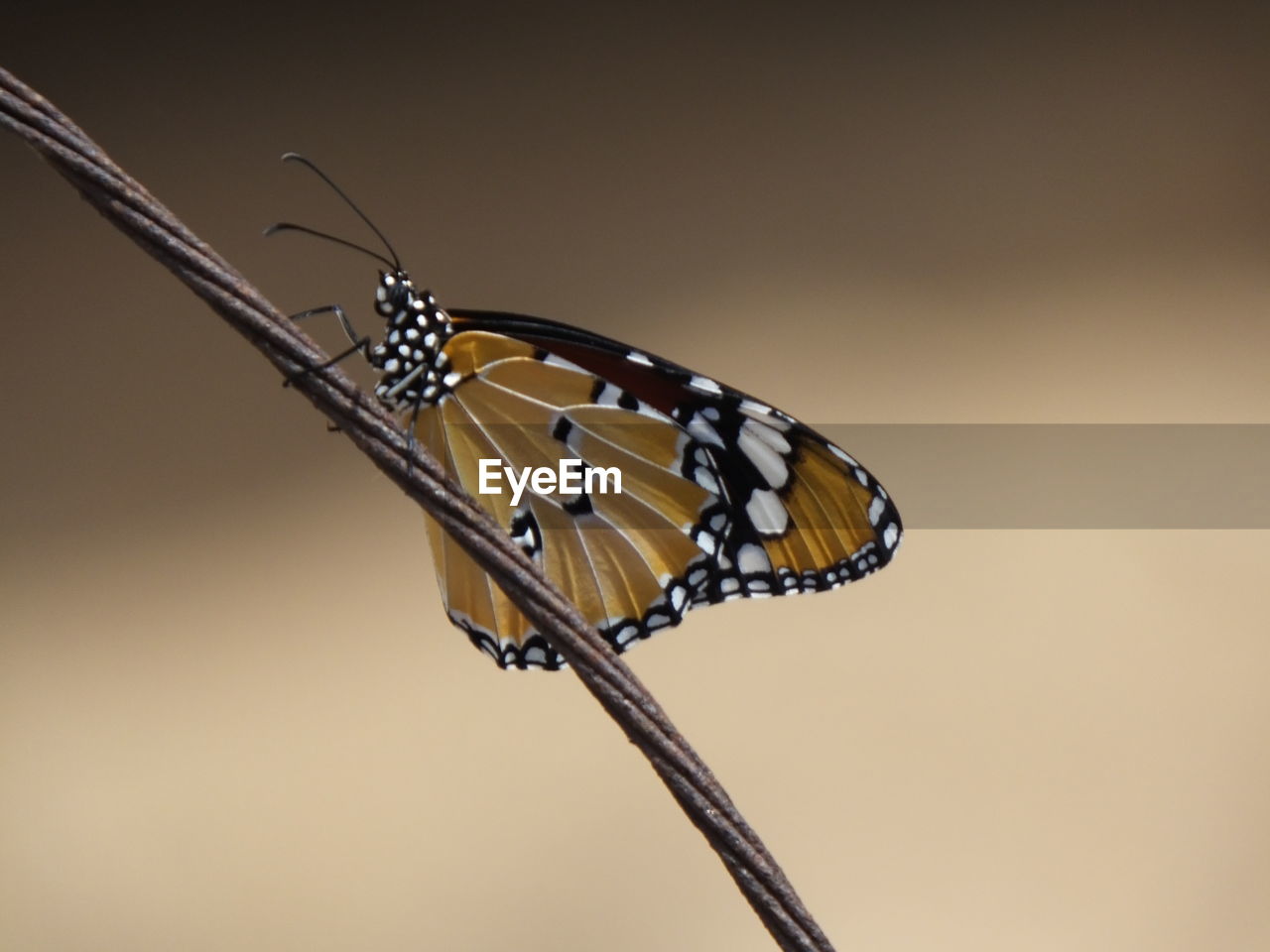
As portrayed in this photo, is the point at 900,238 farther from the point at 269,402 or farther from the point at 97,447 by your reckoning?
the point at 97,447

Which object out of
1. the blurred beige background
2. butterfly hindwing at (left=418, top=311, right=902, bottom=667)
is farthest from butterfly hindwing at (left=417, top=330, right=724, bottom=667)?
the blurred beige background

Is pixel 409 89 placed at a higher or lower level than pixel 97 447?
higher

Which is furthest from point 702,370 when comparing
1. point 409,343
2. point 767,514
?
point 409,343

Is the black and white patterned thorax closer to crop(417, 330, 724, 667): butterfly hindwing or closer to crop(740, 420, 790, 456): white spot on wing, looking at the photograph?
crop(417, 330, 724, 667): butterfly hindwing

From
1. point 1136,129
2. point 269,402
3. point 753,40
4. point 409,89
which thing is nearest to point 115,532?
point 269,402

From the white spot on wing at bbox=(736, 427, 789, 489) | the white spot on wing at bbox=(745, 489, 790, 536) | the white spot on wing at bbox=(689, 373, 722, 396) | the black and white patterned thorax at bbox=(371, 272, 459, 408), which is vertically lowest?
the white spot on wing at bbox=(745, 489, 790, 536)

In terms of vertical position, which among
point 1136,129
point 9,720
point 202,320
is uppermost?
point 202,320
